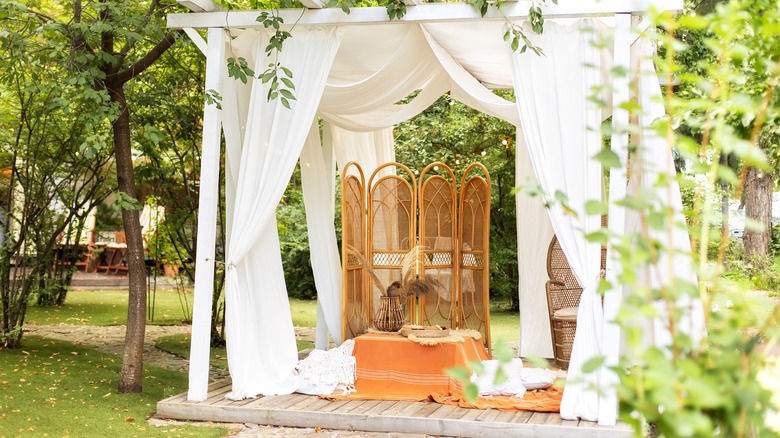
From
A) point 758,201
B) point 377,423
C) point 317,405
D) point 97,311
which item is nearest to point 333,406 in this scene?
point 317,405

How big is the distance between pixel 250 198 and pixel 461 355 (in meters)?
1.84

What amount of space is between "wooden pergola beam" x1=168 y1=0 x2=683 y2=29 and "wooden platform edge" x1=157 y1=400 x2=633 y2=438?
8.12 ft

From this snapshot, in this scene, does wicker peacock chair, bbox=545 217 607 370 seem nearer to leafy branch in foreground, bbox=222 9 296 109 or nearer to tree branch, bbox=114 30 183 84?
leafy branch in foreground, bbox=222 9 296 109

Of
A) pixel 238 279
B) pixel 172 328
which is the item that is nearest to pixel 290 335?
pixel 238 279

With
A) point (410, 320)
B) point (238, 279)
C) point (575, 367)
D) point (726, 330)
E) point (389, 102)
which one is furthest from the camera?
point (410, 320)

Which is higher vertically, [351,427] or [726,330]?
[726,330]

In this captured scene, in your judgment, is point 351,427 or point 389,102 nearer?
point 351,427

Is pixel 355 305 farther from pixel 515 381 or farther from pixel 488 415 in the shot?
pixel 488 415

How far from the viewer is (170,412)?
5426 mm

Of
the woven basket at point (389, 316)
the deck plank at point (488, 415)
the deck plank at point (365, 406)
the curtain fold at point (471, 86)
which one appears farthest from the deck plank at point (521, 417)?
the curtain fold at point (471, 86)

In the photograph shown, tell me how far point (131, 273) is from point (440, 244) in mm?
2621

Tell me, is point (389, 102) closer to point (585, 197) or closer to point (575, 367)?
point (585, 197)

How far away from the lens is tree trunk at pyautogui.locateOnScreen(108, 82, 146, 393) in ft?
19.9

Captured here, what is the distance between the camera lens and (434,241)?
289 inches
